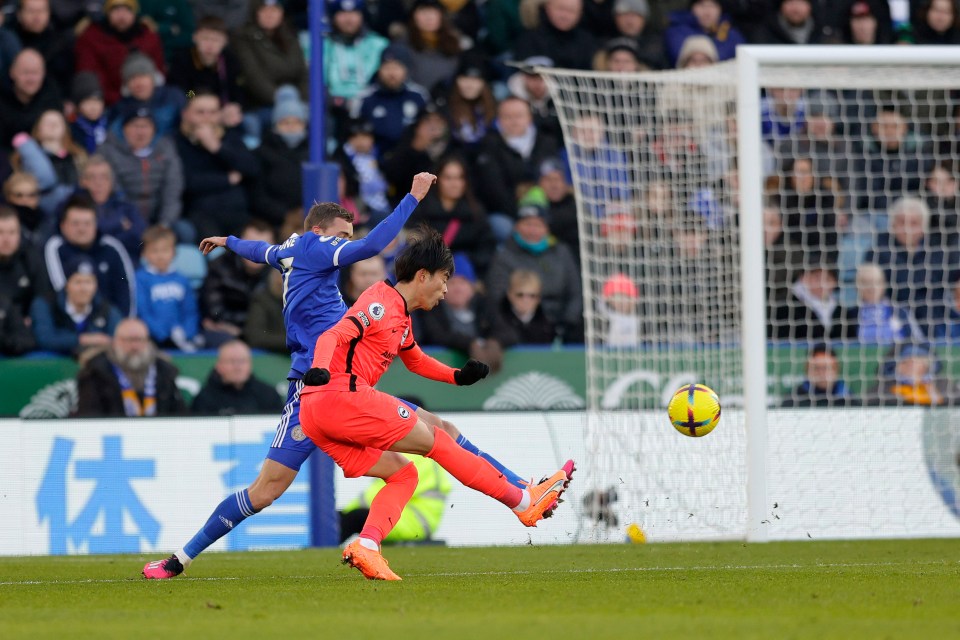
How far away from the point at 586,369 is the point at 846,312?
2558 millimetres

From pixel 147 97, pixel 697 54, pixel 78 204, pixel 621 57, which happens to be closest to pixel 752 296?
pixel 697 54

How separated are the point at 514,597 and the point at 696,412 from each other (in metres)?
2.83

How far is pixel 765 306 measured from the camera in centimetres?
1331

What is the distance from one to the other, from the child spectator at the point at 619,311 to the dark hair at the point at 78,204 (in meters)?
4.70

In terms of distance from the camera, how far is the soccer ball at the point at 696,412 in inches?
372

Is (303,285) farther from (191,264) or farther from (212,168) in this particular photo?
(212,168)

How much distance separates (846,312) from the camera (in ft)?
45.0

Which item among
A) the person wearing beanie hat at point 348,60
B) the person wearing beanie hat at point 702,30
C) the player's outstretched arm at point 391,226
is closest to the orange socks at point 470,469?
the player's outstretched arm at point 391,226

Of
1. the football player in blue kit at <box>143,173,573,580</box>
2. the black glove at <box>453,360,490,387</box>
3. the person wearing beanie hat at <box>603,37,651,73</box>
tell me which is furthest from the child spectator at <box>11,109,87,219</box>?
the black glove at <box>453,360,490,387</box>

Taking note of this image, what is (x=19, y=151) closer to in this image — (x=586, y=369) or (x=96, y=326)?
(x=96, y=326)

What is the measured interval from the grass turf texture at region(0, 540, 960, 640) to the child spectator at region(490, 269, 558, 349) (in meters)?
3.56

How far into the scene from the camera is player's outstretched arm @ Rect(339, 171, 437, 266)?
25.5ft

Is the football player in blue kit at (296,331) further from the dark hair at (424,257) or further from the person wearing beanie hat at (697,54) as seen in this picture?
the person wearing beanie hat at (697,54)

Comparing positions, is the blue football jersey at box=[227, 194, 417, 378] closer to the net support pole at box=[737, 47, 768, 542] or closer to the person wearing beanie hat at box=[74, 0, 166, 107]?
the net support pole at box=[737, 47, 768, 542]
